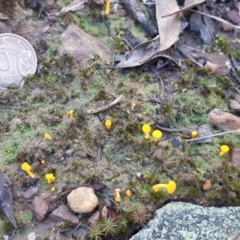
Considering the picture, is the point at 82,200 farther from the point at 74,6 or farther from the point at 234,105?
the point at 74,6

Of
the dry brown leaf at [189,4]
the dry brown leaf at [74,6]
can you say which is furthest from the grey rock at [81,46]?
the dry brown leaf at [189,4]

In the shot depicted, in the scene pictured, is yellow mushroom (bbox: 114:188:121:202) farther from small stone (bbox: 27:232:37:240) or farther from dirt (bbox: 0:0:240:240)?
small stone (bbox: 27:232:37:240)

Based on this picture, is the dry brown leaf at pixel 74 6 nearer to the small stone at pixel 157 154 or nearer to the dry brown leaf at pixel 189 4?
the dry brown leaf at pixel 189 4

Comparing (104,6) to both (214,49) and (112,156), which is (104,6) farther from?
(112,156)

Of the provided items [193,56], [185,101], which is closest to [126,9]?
[193,56]

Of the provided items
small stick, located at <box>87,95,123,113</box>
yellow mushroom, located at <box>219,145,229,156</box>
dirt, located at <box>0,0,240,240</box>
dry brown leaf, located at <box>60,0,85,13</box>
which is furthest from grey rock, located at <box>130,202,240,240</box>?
dry brown leaf, located at <box>60,0,85,13</box>

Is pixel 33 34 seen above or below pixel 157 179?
above
